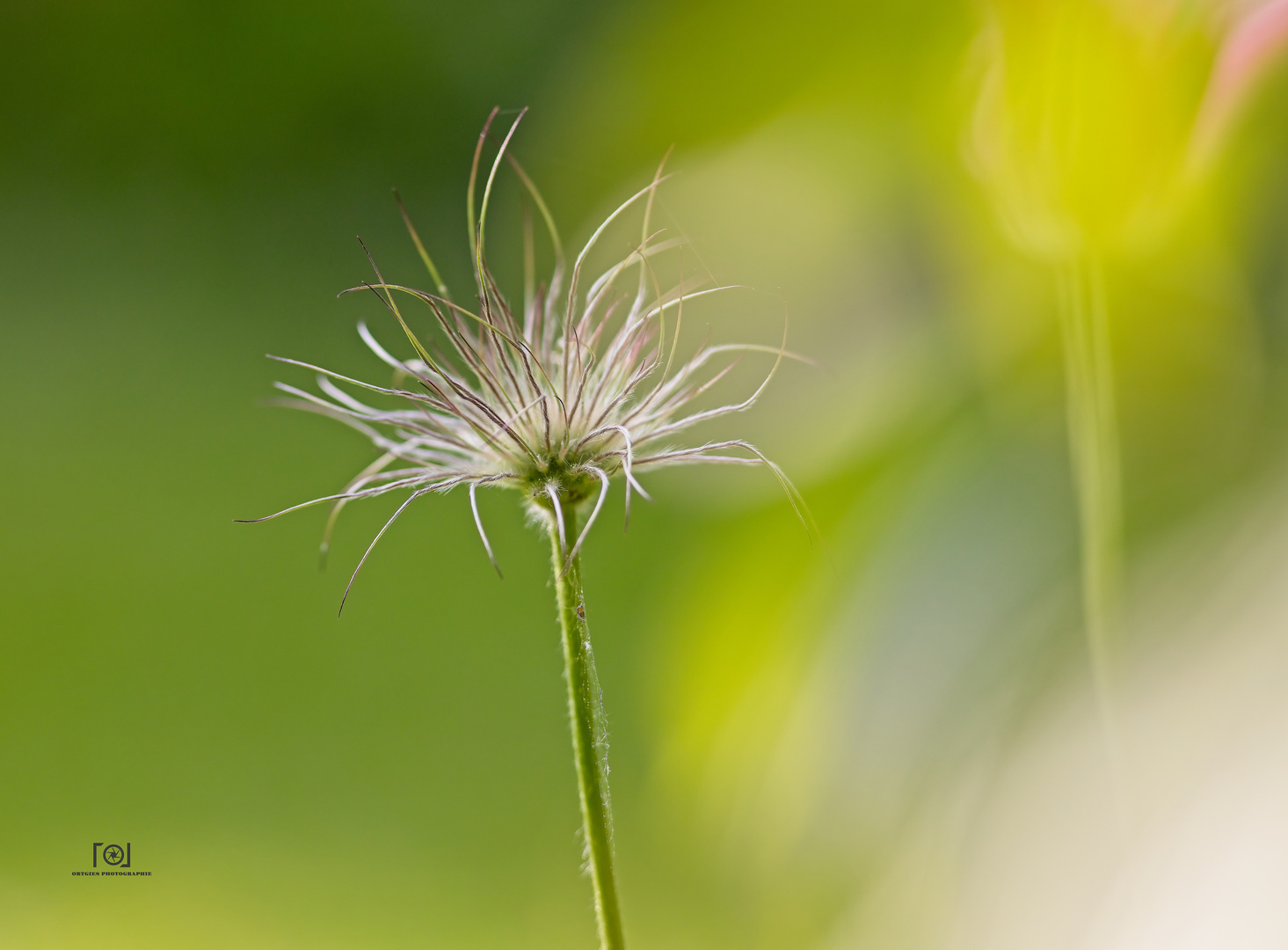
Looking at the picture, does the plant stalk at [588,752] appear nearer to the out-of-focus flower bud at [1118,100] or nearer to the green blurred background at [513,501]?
the green blurred background at [513,501]

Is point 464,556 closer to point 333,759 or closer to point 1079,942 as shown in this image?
point 333,759

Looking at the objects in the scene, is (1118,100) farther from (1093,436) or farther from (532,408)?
(532,408)

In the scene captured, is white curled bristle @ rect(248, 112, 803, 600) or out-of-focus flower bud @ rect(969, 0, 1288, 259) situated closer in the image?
white curled bristle @ rect(248, 112, 803, 600)

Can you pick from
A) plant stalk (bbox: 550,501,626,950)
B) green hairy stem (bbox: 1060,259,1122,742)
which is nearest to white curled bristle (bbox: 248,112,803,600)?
plant stalk (bbox: 550,501,626,950)

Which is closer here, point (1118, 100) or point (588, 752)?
point (588, 752)

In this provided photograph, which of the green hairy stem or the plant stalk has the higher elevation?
the green hairy stem

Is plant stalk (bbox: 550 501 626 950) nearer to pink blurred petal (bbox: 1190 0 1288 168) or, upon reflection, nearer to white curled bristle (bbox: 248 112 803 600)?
white curled bristle (bbox: 248 112 803 600)

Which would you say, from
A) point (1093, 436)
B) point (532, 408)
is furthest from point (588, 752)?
point (1093, 436)
